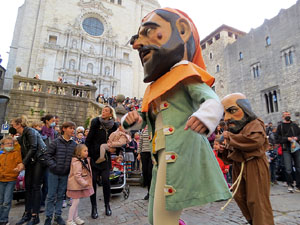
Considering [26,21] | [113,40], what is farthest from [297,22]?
[26,21]

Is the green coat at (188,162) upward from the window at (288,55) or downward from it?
downward

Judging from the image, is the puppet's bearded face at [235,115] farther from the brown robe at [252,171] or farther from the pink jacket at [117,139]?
the pink jacket at [117,139]

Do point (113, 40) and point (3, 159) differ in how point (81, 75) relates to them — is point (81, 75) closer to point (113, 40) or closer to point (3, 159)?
point (113, 40)

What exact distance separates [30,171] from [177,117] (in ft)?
10.3

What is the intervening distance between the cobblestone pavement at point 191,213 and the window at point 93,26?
28015 mm

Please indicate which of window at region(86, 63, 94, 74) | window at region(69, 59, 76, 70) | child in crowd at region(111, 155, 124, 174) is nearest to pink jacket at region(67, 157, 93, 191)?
child in crowd at region(111, 155, 124, 174)

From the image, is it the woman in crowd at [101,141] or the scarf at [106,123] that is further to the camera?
the scarf at [106,123]

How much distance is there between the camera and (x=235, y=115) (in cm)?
249

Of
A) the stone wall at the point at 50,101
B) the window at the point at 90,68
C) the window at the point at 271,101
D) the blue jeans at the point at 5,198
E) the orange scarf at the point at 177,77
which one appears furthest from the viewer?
the window at the point at 90,68

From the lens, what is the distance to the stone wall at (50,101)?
11.3m

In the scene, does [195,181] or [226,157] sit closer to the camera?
[195,181]

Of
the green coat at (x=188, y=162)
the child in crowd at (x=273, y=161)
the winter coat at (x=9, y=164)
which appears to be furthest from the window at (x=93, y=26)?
the green coat at (x=188, y=162)

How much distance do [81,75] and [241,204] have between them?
2627cm

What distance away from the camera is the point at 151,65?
5.20 feet
